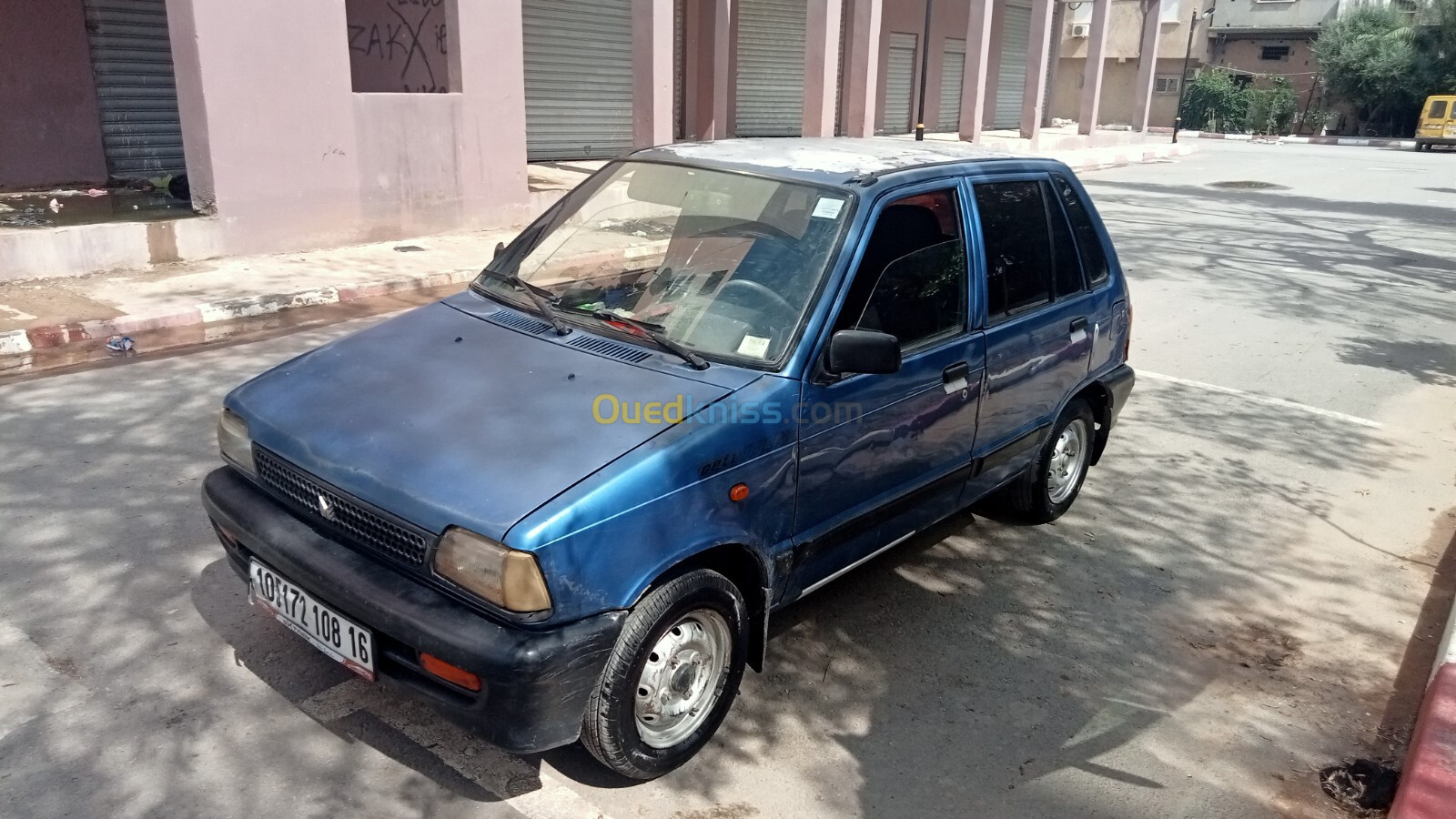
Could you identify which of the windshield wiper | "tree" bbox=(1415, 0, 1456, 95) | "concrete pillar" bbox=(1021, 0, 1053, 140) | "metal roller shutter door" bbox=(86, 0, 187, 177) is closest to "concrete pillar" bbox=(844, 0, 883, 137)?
"concrete pillar" bbox=(1021, 0, 1053, 140)

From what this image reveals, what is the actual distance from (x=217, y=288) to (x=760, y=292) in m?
7.16

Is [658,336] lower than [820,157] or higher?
lower

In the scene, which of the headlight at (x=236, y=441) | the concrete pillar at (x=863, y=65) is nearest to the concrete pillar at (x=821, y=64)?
the concrete pillar at (x=863, y=65)

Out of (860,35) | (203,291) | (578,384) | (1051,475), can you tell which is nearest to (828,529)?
(578,384)

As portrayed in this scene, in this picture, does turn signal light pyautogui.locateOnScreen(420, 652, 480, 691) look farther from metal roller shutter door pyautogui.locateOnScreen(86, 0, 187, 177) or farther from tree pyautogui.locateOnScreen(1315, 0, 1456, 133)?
tree pyautogui.locateOnScreen(1315, 0, 1456, 133)

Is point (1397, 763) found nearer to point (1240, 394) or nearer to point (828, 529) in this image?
point (828, 529)

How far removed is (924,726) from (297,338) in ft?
19.3

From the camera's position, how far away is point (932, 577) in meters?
4.37

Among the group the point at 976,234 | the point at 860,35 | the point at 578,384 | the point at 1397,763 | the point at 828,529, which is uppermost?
the point at 860,35

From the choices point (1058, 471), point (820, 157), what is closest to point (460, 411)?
point (820, 157)

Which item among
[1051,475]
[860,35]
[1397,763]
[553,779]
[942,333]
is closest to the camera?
[553,779]

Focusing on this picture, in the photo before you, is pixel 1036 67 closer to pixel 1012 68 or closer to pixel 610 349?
pixel 1012 68

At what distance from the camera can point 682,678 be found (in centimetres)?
296

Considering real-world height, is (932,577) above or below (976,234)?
below
